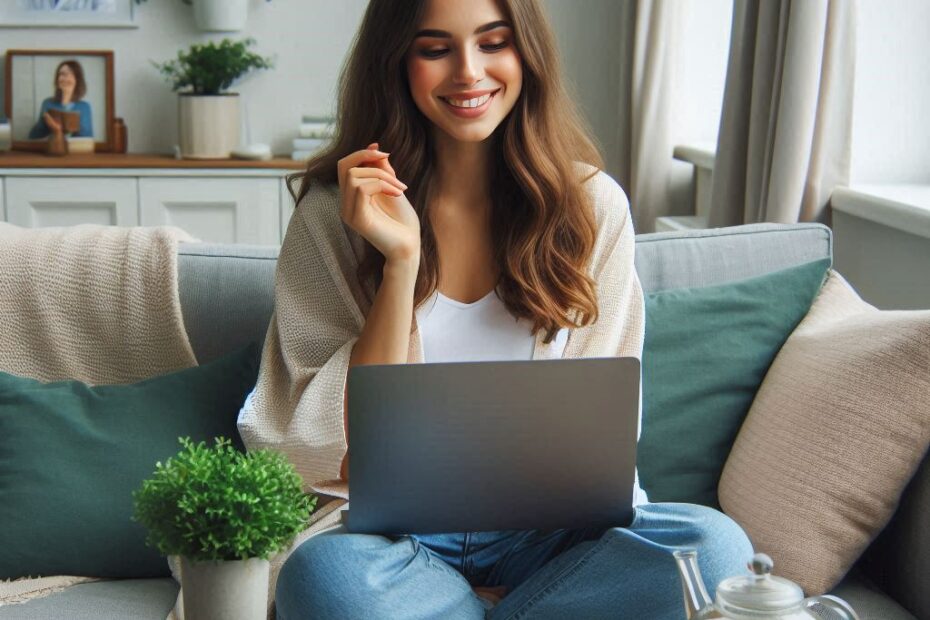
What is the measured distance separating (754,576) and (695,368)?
943 mm

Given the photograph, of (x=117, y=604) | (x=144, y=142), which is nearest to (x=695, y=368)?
(x=117, y=604)

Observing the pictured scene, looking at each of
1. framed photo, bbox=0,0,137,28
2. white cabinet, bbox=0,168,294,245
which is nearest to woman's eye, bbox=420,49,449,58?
white cabinet, bbox=0,168,294,245

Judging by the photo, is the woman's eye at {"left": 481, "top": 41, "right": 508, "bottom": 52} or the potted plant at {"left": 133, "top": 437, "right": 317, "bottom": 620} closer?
the potted plant at {"left": 133, "top": 437, "right": 317, "bottom": 620}

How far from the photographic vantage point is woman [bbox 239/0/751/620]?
59.0 inches

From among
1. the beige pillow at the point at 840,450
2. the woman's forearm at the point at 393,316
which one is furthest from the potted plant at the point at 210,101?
the beige pillow at the point at 840,450

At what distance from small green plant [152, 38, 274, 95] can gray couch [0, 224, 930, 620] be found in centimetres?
230

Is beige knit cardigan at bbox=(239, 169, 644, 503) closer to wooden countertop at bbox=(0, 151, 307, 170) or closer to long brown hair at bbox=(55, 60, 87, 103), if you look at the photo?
wooden countertop at bbox=(0, 151, 307, 170)

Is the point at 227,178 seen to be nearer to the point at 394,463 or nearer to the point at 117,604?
the point at 117,604

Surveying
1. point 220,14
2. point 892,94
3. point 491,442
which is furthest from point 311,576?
point 220,14

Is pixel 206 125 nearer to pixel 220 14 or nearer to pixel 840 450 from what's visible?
pixel 220 14

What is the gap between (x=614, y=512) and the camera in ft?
4.25

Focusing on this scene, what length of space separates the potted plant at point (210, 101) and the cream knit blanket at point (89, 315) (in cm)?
225

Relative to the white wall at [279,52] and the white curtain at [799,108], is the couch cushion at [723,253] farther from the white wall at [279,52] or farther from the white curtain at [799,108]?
the white wall at [279,52]

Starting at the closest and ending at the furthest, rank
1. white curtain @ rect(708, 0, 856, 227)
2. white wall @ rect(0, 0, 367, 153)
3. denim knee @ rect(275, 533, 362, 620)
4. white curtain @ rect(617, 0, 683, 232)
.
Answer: denim knee @ rect(275, 533, 362, 620) < white curtain @ rect(708, 0, 856, 227) < white curtain @ rect(617, 0, 683, 232) < white wall @ rect(0, 0, 367, 153)
